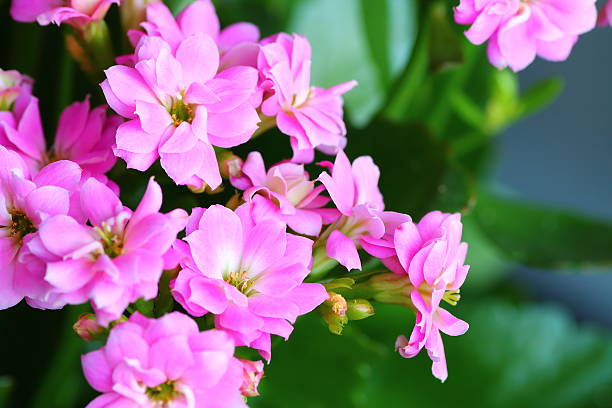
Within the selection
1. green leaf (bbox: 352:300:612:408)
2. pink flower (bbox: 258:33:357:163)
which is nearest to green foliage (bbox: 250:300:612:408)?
green leaf (bbox: 352:300:612:408)

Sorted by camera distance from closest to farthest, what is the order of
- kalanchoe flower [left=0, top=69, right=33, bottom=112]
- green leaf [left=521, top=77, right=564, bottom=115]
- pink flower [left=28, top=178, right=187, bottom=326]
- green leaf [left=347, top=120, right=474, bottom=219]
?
pink flower [left=28, top=178, right=187, bottom=326], kalanchoe flower [left=0, top=69, right=33, bottom=112], green leaf [left=347, top=120, right=474, bottom=219], green leaf [left=521, top=77, right=564, bottom=115]

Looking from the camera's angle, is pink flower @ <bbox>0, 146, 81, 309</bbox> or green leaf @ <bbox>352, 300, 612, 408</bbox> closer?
pink flower @ <bbox>0, 146, 81, 309</bbox>

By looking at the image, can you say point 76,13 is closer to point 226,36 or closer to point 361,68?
point 226,36

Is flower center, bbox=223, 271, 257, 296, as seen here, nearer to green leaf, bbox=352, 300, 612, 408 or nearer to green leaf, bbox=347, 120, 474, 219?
green leaf, bbox=347, 120, 474, 219

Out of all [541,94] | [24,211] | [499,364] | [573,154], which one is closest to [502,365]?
[499,364]

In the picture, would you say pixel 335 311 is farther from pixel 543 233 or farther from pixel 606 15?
pixel 543 233

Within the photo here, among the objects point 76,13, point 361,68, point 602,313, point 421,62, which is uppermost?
point 76,13

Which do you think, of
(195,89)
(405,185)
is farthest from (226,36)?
(405,185)
